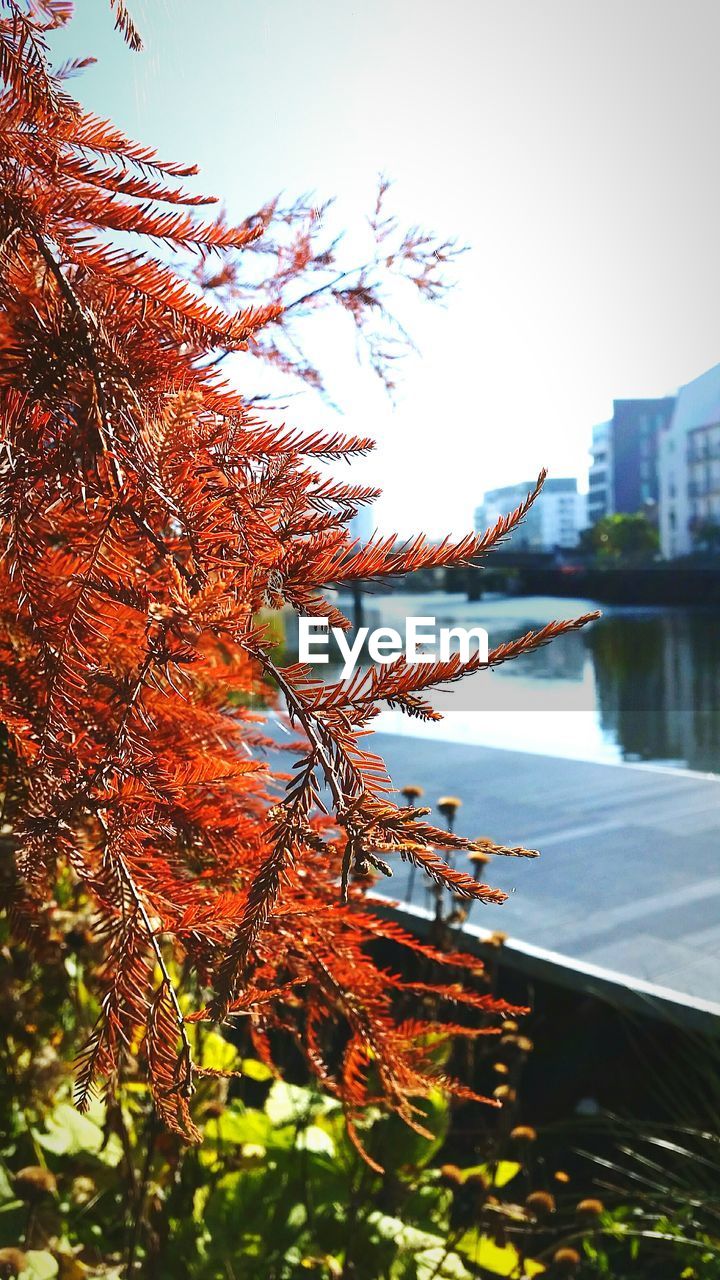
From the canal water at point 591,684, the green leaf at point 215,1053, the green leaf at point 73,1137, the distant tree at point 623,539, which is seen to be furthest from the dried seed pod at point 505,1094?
the distant tree at point 623,539

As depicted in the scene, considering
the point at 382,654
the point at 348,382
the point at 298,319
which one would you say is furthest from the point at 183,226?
the point at 348,382

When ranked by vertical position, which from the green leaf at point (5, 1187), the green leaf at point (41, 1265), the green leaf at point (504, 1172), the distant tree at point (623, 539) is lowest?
the green leaf at point (504, 1172)

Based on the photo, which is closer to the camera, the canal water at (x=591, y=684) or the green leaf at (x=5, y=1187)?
the green leaf at (x=5, y=1187)

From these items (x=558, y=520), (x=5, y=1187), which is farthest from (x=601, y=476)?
(x=5, y=1187)

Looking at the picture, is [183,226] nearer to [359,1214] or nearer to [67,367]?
[67,367]

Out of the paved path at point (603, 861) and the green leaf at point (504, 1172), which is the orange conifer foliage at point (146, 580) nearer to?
the green leaf at point (504, 1172)

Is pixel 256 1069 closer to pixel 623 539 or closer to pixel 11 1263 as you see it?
pixel 11 1263

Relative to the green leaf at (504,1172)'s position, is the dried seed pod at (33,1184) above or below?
above
